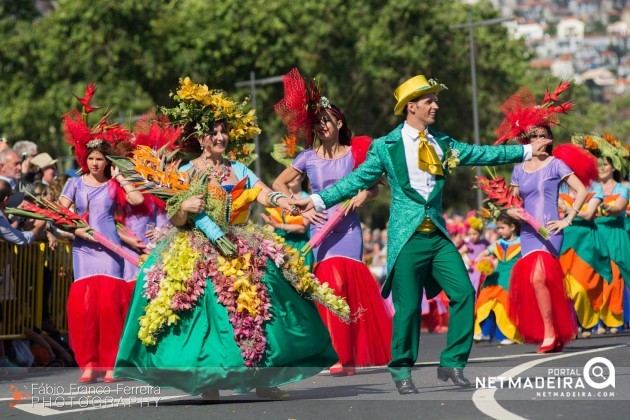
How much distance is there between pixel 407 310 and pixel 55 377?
174 inches

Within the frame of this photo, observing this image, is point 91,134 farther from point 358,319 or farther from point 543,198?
point 543,198

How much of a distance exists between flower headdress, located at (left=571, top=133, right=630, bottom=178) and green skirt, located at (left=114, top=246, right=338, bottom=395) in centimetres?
818

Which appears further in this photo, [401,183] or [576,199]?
[576,199]

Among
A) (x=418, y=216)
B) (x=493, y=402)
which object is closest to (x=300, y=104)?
(x=418, y=216)

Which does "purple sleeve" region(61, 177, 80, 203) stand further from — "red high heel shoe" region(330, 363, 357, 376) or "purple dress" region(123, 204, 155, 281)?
"red high heel shoe" region(330, 363, 357, 376)

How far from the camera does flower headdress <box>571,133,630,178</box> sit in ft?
58.8

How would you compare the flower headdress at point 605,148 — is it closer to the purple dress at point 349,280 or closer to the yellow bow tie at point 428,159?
the purple dress at point 349,280

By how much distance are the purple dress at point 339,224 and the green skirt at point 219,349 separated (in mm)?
2565

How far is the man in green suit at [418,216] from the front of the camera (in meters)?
10.4

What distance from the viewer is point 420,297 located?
10.6 m

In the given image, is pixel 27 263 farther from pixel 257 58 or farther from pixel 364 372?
pixel 257 58

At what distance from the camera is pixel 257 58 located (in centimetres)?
4694

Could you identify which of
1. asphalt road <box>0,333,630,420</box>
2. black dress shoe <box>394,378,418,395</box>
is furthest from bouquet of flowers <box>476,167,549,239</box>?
black dress shoe <box>394,378,418,395</box>

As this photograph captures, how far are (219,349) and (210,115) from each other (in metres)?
2.02
